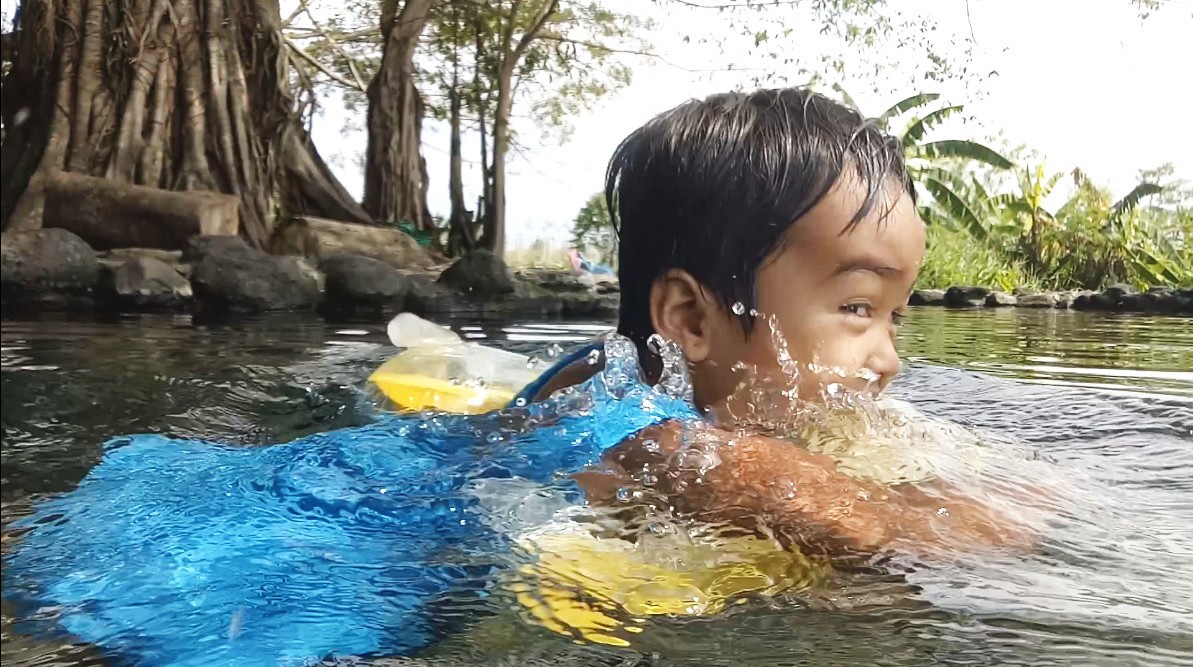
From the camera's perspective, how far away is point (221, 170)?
10.8ft

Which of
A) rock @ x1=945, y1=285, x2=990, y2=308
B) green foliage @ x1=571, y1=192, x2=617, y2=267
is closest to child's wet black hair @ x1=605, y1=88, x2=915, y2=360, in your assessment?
green foliage @ x1=571, y1=192, x2=617, y2=267

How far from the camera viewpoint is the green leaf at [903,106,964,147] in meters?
2.65

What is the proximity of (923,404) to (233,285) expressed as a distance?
6.61 ft

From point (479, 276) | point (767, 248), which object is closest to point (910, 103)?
point (479, 276)

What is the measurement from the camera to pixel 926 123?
290cm

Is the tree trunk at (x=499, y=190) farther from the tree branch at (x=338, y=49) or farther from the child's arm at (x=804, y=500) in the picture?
the child's arm at (x=804, y=500)

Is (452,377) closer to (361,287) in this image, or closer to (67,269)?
(67,269)

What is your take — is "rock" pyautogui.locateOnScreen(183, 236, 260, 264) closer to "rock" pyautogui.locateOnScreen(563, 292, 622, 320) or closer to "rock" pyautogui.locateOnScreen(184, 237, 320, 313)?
"rock" pyautogui.locateOnScreen(184, 237, 320, 313)

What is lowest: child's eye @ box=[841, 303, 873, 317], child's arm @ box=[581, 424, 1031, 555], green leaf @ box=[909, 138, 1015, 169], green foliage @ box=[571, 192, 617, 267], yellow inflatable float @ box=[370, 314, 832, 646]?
yellow inflatable float @ box=[370, 314, 832, 646]

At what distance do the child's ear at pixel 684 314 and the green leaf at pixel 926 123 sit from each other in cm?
136

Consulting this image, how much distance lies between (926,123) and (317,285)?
194 centimetres

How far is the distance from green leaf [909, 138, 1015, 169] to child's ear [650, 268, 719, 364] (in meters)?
1.89

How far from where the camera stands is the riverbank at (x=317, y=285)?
9.27ft

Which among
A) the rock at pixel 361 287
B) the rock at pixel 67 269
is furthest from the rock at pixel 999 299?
the rock at pixel 67 269
